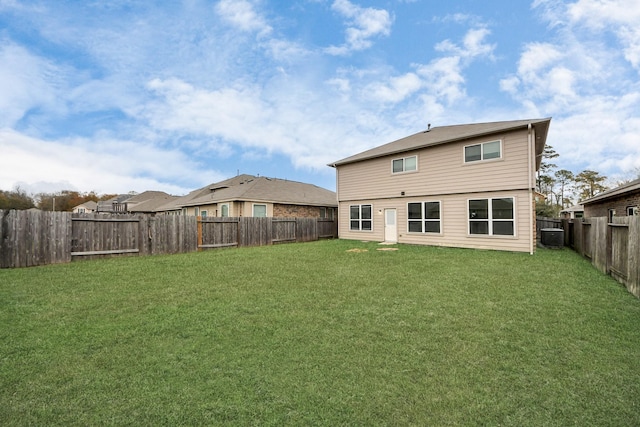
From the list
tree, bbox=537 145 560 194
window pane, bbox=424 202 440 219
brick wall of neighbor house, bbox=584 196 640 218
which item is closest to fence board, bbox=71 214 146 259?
window pane, bbox=424 202 440 219

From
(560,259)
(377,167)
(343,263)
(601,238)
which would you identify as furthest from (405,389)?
(377,167)

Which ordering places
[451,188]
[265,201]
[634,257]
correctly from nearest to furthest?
[634,257] < [451,188] < [265,201]

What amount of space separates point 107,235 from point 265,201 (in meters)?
10.5

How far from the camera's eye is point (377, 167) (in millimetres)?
16219

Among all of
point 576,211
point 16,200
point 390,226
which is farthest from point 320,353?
point 16,200

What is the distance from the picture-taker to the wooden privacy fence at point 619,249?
18.2 ft

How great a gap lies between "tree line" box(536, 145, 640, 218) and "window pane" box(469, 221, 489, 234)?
30180mm

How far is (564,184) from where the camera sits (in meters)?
38.2

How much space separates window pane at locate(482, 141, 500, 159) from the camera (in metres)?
11.9

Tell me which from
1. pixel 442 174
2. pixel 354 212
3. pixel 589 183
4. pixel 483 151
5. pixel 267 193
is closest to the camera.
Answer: pixel 483 151

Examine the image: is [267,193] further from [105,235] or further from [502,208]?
[502,208]

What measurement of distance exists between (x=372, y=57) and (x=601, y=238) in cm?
1196

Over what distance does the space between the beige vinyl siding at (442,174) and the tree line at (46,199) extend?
57478 millimetres

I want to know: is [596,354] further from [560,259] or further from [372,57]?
[372,57]
